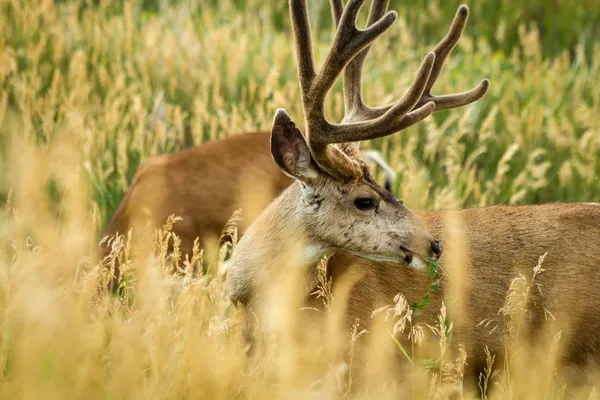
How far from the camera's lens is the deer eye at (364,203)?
429cm

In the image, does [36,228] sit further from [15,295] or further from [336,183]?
[336,183]

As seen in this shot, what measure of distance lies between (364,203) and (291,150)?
42cm

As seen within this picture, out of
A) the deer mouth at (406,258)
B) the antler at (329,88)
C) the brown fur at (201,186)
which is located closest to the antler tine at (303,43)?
the antler at (329,88)

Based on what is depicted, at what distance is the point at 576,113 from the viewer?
861 cm

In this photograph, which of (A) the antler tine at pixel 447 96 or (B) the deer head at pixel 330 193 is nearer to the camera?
(B) the deer head at pixel 330 193

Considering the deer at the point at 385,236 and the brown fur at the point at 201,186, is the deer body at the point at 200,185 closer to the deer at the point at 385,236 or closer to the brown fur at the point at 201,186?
the brown fur at the point at 201,186

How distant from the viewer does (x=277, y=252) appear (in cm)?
436

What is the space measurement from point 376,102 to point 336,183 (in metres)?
4.15

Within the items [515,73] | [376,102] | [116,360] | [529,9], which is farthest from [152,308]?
[529,9]

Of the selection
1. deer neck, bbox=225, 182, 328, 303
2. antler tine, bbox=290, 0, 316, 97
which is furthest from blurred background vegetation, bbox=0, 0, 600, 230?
antler tine, bbox=290, 0, 316, 97

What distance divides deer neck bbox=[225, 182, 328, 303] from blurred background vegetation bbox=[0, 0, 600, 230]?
1.96 meters

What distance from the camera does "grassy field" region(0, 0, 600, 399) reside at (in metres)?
2.94

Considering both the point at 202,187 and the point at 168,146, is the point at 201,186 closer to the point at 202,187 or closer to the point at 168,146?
the point at 202,187

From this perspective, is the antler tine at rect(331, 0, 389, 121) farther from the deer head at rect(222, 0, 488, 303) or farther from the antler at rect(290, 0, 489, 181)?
the antler at rect(290, 0, 489, 181)
